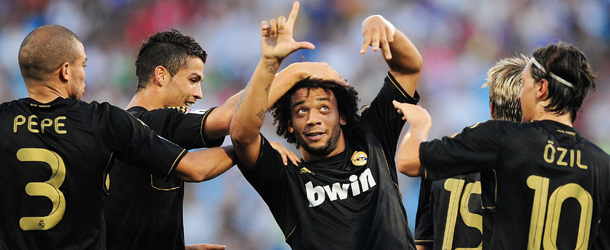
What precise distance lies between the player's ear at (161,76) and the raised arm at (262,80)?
135 cm

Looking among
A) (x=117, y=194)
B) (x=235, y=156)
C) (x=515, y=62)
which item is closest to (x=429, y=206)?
(x=515, y=62)

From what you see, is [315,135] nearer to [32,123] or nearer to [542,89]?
[542,89]

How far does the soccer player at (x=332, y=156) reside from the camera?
2947mm

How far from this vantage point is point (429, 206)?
376 cm

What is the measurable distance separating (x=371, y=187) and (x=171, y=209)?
4.05 ft

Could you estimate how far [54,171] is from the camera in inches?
102

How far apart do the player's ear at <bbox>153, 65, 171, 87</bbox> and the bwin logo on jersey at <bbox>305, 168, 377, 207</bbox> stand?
59.2 inches

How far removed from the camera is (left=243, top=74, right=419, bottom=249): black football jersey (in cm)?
312

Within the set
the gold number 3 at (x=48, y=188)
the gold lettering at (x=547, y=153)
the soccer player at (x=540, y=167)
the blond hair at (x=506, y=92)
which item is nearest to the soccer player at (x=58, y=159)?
the gold number 3 at (x=48, y=188)

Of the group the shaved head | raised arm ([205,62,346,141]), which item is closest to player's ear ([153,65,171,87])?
raised arm ([205,62,346,141])

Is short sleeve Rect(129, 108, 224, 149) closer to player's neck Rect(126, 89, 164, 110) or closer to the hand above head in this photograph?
player's neck Rect(126, 89, 164, 110)

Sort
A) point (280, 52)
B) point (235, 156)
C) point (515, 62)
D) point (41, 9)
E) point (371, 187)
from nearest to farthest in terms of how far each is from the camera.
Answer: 1. point (280, 52)
2. point (235, 156)
3. point (371, 187)
4. point (515, 62)
5. point (41, 9)

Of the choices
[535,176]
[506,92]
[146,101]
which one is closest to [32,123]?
[146,101]

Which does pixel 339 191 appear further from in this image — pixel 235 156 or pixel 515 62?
pixel 515 62
